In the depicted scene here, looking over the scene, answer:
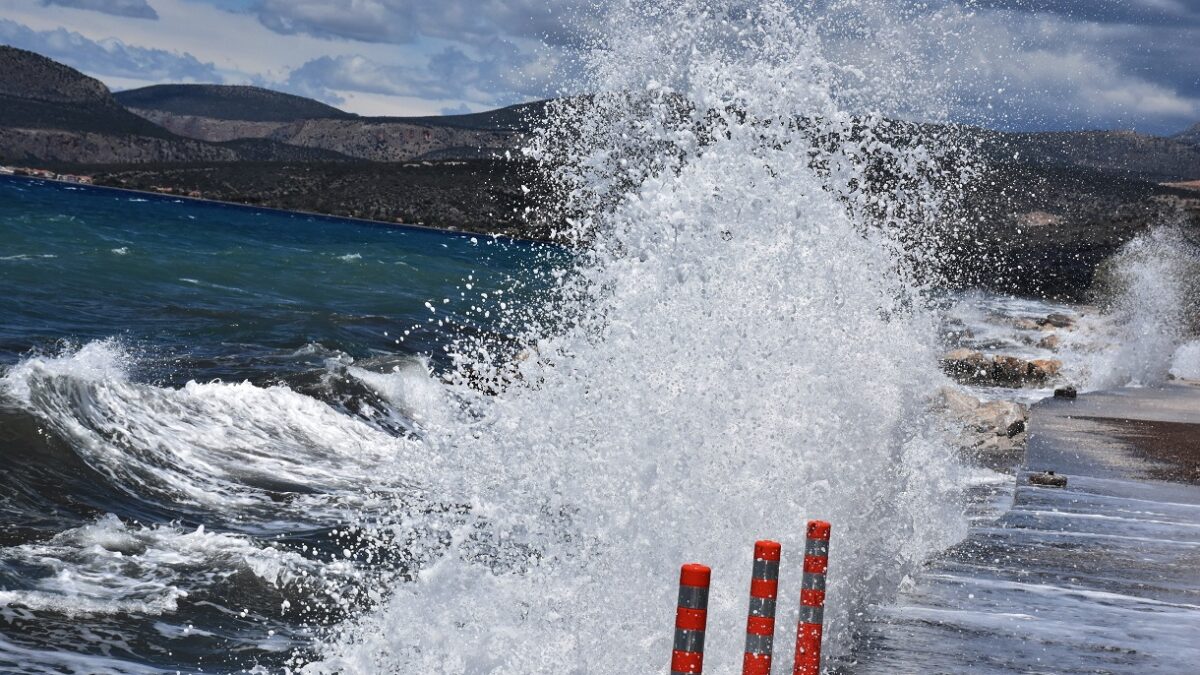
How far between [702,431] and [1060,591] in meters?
2.69

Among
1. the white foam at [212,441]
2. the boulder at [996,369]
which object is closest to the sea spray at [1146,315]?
the boulder at [996,369]

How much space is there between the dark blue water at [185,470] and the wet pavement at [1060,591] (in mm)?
3382

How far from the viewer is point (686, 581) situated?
16.0ft

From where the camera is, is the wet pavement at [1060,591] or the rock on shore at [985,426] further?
the rock on shore at [985,426]

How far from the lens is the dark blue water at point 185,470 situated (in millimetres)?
8414

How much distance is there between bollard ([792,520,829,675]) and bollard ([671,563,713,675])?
3.89ft

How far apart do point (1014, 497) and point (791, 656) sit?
6.24 meters

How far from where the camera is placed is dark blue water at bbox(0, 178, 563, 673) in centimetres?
841

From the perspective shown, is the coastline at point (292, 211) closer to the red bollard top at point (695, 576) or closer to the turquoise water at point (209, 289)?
the turquoise water at point (209, 289)

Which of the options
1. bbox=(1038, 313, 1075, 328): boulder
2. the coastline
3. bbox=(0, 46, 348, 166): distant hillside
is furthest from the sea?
bbox=(0, 46, 348, 166): distant hillside

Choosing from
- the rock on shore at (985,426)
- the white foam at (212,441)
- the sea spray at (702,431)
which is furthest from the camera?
the rock on shore at (985,426)

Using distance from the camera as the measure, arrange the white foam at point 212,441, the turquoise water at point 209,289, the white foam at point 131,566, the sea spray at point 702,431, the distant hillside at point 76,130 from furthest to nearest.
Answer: the distant hillside at point 76,130 → the turquoise water at point 209,289 → the white foam at point 212,441 → the white foam at point 131,566 → the sea spray at point 702,431

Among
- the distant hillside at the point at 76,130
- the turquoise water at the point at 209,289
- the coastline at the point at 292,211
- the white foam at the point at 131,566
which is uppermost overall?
the distant hillside at the point at 76,130

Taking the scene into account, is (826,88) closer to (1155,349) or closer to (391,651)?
(391,651)
